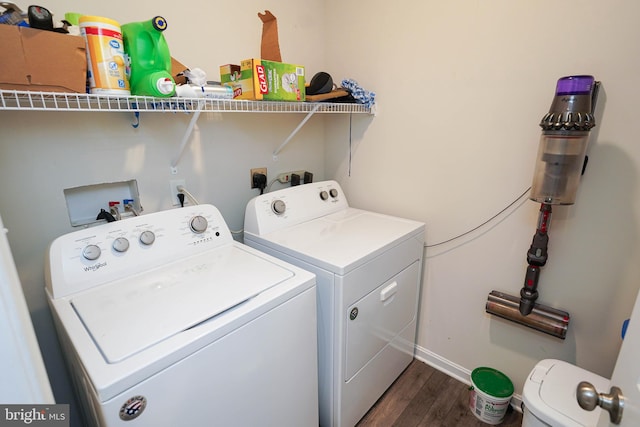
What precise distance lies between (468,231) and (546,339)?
23.7 inches

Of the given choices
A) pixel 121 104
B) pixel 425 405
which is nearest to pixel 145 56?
pixel 121 104

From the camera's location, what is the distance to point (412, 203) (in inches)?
71.6

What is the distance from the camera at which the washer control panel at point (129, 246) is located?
1029 mm

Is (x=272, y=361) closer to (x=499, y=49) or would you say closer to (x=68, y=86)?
(x=68, y=86)

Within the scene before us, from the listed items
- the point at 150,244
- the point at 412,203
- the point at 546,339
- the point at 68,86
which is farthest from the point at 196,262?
the point at 546,339

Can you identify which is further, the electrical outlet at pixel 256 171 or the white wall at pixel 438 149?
the electrical outlet at pixel 256 171

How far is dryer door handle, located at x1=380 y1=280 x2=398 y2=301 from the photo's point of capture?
1.48 metres

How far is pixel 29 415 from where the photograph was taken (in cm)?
46

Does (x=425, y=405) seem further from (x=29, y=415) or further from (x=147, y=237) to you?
(x=29, y=415)

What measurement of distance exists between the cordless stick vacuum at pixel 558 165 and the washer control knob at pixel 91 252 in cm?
164

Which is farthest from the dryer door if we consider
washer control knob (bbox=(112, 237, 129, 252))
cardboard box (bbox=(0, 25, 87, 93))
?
cardboard box (bbox=(0, 25, 87, 93))

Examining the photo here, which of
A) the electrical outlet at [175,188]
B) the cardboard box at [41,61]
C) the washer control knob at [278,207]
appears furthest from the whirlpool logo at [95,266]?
the washer control knob at [278,207]

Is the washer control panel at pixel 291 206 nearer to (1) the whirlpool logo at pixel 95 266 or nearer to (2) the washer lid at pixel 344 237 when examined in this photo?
(2) the washer lid at pixel 344 237

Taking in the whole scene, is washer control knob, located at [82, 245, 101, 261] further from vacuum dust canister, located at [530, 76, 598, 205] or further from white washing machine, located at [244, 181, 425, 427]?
vacuum dust canister, located at [530, 76, 598, 205]
